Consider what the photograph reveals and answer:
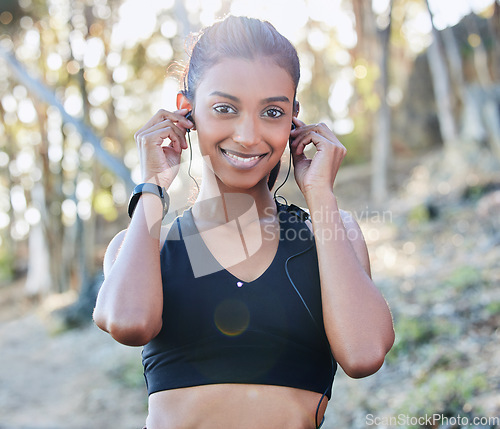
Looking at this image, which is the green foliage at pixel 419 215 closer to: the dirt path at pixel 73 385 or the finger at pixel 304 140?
the dirt path at pixel 73 385

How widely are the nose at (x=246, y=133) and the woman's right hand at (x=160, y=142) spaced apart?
0.23 m

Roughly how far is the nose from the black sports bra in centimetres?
42

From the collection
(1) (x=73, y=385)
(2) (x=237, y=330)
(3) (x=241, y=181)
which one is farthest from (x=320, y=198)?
(1) (x=73, y=385)

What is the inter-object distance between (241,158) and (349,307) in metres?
0.63

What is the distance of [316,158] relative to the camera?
204 cm

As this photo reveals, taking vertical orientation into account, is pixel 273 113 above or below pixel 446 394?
above

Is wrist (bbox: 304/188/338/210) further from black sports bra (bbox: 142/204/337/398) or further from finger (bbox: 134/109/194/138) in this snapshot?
finger (bbox: 134/109/194/138)

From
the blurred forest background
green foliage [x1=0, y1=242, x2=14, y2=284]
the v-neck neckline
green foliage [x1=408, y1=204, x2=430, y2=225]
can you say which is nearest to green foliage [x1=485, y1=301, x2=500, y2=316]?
the blurred forest background

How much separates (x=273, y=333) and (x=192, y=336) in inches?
10.5

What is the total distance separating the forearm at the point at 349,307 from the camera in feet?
5.76

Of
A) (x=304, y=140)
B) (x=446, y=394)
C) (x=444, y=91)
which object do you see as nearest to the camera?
(x=304, y=140)

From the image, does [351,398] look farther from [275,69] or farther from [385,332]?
[275,69]

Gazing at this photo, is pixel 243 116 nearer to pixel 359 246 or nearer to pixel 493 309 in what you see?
pixel 359 246

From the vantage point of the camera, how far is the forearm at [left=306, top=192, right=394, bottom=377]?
176cm
